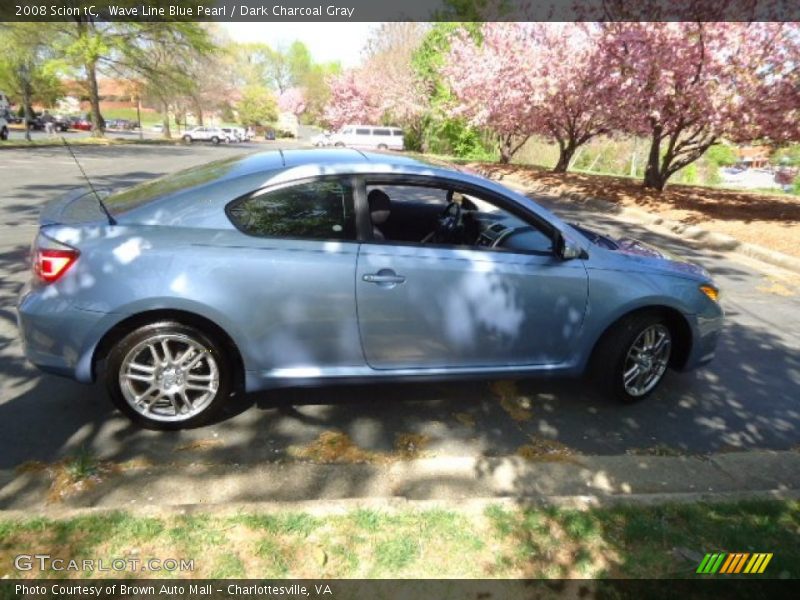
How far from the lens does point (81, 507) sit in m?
2.31

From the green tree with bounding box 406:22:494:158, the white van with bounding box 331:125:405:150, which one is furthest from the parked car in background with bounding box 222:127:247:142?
the green tree with bounding box 406:22:494:158

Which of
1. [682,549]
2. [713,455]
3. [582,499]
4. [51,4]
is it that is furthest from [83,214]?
[51,4]

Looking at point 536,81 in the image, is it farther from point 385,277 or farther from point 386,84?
point 386,84

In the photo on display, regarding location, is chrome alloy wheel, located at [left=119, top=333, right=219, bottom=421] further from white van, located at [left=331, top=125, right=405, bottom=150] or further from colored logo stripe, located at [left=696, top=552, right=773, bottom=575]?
white van, located at [left=331, top=125, right=405, bottom=150]

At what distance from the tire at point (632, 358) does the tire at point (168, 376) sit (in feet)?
7.85

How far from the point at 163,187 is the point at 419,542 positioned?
2.53 meters

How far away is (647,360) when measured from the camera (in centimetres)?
354

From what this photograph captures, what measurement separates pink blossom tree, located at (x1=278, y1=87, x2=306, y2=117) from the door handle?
8215 centimetres

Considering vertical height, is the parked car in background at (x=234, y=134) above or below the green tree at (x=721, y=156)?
below

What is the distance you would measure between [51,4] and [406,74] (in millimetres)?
21425

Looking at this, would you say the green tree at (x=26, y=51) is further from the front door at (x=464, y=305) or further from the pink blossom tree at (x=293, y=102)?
the pink blossom tree at (x=293, y=102)

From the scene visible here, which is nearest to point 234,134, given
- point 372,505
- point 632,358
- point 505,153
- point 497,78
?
point 505,153

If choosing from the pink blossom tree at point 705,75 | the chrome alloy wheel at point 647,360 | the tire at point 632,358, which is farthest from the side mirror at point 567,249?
the pink blossom tree at point 705,75

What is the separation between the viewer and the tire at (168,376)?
2.80 metres
